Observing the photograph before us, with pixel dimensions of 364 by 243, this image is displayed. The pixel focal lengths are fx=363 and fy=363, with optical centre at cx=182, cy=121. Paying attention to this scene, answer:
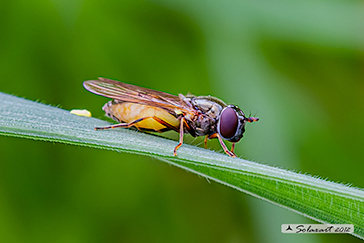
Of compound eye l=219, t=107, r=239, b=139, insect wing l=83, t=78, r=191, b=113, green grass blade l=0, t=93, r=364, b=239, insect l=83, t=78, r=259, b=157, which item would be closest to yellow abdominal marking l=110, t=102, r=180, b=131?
insect l=83, t=78, r=259, b=157

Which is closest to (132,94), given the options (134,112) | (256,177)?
(134,112)

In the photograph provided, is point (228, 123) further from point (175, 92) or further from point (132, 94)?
point (175, 92)

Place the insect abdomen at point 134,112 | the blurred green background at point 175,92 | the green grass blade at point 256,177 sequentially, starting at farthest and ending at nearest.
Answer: the blurred green background at point 175,92, the insect abdomen at point 134,112, the green grass blade at point 256,177

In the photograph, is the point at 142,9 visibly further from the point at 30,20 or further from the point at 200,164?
the point at 200,164

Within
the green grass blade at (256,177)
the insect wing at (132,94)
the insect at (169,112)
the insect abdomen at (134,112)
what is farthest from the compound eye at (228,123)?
the green grass blade at (256,177)

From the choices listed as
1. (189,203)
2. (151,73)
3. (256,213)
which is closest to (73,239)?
(189,203)

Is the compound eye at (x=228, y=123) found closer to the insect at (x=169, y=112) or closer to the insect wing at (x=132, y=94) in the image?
the insect at (x=169, y=112)
